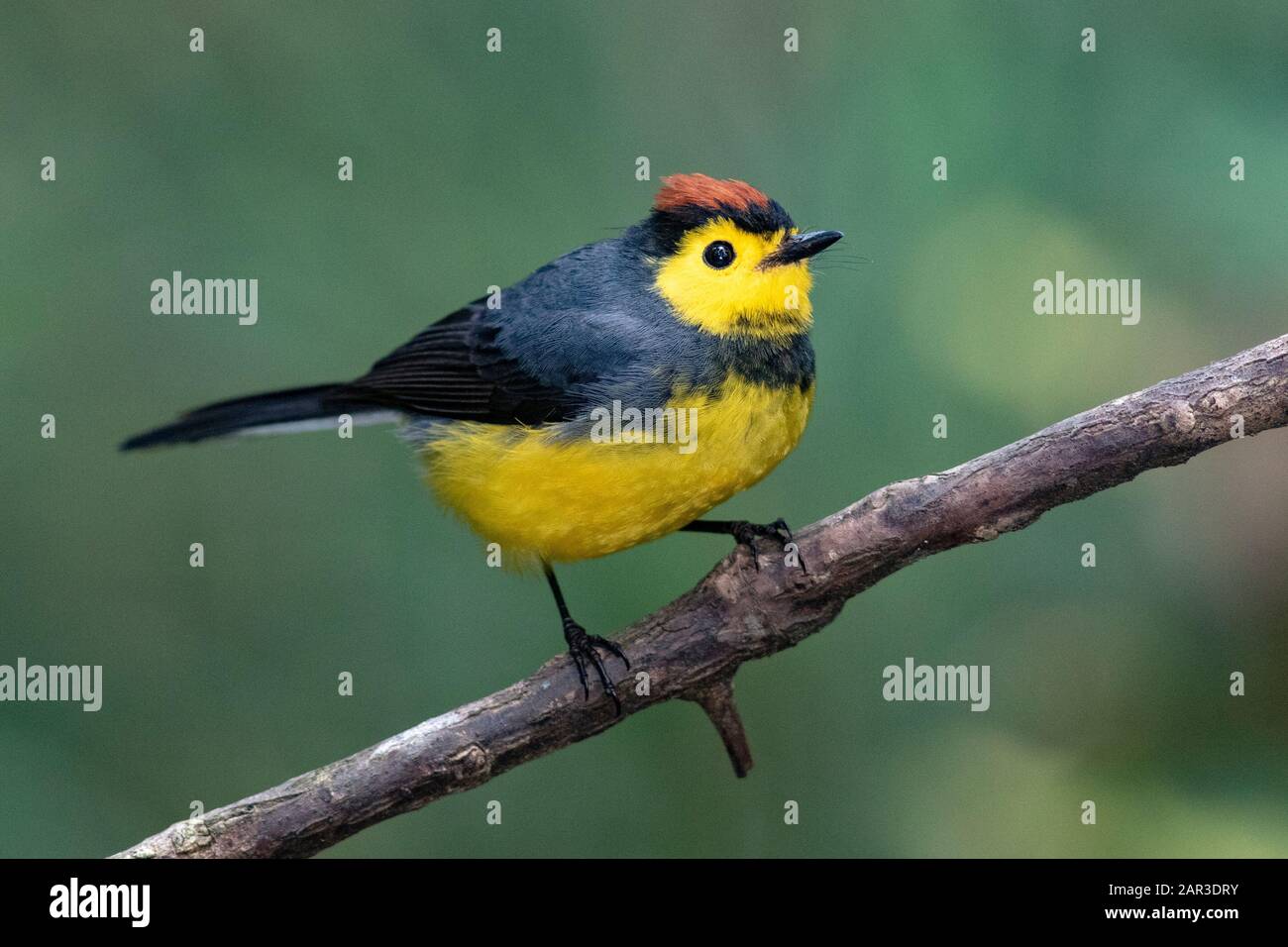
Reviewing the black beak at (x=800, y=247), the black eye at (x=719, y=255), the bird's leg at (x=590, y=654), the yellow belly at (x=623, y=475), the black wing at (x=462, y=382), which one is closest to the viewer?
the bird's leg at (x=590, y=654)

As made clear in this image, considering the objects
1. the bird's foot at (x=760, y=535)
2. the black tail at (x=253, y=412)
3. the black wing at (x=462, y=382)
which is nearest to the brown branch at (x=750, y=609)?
the bird's foot at (x=760, y=535)

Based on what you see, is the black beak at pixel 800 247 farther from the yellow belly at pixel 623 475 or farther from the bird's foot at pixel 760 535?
the bird's foot at pixel 760 535

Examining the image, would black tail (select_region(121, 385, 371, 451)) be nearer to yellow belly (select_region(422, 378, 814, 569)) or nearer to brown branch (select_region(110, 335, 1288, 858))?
yellow belly (select_region(422, 378, 814, 569))

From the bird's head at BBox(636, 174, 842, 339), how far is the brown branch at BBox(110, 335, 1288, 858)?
828 millimetres

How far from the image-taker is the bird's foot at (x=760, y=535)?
424 cm

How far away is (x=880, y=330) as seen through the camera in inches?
215

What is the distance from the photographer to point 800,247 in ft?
15.2

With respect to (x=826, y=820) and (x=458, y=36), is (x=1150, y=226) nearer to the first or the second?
(x=826, y=820)

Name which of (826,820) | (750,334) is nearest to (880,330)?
(750,334)

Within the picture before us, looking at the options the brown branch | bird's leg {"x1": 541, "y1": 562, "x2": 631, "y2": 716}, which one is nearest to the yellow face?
the brown branch

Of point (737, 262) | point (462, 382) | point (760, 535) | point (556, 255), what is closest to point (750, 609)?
point (760, 535)

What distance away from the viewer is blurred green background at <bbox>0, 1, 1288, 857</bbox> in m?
5.00

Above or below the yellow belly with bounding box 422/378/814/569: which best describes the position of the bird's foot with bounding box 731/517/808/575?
below

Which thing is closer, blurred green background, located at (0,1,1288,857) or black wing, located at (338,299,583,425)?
black wing, located at (338,299,583,425)
